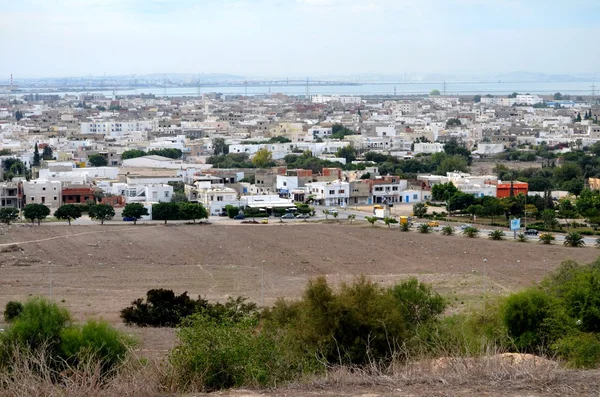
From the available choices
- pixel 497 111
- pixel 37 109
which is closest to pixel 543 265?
pixel 497 111

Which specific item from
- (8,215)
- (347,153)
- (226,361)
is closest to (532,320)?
(226,361)

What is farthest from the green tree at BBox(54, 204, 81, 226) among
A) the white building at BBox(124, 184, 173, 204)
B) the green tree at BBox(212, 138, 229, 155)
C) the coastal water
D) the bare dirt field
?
the coastal water

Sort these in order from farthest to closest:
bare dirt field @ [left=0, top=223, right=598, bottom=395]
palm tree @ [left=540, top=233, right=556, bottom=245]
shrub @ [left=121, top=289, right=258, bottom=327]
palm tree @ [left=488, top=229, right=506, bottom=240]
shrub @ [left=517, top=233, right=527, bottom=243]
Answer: palm tree @ [left=488, top=229, right=506, bottom=240]
shrub @ [left=517, top=233, right=527, bottom=243]
palm tree @ [left=540, top=233, right=556, bottom=245]
bare dirt field @ [left=0, top=223, right=598, bottom=395]
shrub @ [left=121, top=289, right=258, bottom=327]

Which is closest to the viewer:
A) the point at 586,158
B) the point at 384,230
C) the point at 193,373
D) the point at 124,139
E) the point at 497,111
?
the point at 193,373

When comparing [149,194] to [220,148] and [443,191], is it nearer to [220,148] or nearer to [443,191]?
[443,191]

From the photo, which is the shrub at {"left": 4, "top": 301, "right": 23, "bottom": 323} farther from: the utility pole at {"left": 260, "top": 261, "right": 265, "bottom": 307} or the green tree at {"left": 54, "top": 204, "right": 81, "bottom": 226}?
the green tree at {"left": 54, "top": 204, "right": 81, "bottom": 226}

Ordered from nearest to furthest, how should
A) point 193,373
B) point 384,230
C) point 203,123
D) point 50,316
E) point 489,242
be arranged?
1. point 193,373
2. point 50,316
3. point 489,242
4. point 384,230
5. point 203,123

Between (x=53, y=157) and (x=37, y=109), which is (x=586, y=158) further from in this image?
(x=37, y=109)
